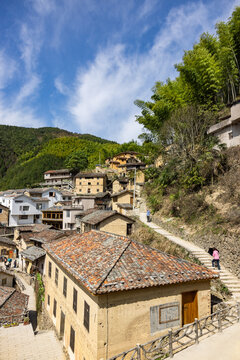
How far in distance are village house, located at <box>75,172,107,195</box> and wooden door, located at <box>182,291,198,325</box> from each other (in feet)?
150

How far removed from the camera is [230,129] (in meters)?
22.7

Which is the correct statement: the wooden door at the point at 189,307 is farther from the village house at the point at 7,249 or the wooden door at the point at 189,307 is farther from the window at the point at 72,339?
the village house at the point at 7,249

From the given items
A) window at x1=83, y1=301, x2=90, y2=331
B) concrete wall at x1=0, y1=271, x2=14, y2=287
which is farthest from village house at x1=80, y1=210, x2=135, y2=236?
window at x1=83, y1=301, x2=90, y2=331

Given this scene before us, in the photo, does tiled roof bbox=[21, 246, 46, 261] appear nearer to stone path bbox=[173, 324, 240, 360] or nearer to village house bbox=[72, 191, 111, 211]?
village house bbox=[72, 191, 111, 211]

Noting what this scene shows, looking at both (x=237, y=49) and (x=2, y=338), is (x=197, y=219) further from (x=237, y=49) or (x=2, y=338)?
(x=237, y=49)

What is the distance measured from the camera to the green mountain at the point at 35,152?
81.4 m

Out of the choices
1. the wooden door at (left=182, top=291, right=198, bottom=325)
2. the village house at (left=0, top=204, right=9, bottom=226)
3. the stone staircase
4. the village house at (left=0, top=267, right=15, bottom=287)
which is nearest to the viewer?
the wooden door at (left=182, top=291, right=198, bottom=325)

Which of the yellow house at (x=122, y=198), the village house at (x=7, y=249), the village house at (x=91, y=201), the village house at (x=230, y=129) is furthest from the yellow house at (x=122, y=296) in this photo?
the village house at (x=91, y=201)

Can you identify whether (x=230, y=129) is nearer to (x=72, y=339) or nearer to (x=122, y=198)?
(x=122, y=198)

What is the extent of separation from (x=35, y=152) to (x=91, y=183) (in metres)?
67.1

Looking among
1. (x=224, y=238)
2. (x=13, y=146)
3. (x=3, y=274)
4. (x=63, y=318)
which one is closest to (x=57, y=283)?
(x=63, y=318)

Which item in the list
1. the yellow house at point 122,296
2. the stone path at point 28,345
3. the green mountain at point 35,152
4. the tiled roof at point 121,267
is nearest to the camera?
the yellow house at point 122,296

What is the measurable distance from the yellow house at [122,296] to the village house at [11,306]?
24.8ft

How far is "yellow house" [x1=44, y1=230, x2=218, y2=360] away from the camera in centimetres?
785
